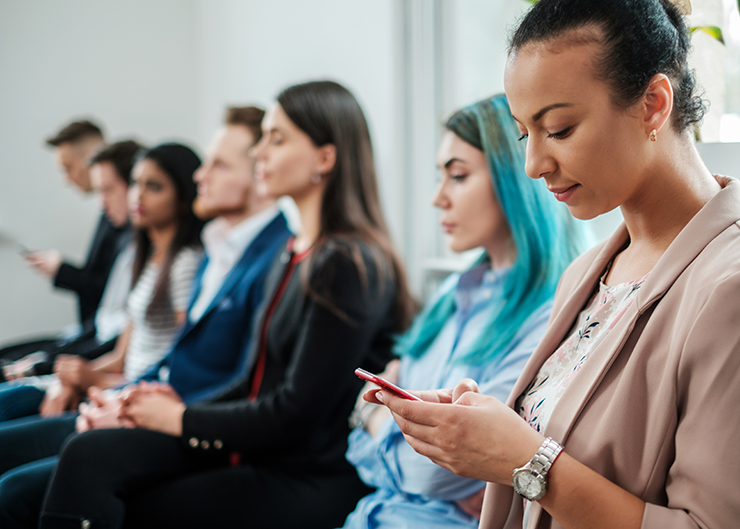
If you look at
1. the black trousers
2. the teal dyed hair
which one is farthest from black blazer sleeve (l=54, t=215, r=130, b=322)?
the teal dyed hair

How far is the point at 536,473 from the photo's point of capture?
2.15ft

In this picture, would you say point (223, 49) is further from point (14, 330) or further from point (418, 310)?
point (418, 310)

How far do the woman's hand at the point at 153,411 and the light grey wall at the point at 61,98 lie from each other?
3.00 metres

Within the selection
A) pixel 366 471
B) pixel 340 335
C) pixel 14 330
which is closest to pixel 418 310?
pixel 340 335

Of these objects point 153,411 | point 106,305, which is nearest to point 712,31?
point 153,411

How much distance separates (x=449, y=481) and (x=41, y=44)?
411 cm

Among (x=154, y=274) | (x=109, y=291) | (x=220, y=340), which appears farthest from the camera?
(x=109, y=291)

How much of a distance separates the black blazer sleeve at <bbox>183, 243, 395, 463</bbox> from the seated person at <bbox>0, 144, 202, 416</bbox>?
32.2 inches

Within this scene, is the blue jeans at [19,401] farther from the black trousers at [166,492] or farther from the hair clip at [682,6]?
the hair clip at [682,6]

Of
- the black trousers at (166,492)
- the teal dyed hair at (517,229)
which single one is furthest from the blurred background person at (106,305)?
the teal dyed hair at (517,229)

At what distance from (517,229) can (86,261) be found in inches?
112

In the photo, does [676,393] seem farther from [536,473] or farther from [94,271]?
[94,271]

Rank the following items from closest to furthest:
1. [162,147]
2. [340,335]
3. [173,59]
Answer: [340,335], [162,147], [173,59]

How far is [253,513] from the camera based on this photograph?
1.33 metres
